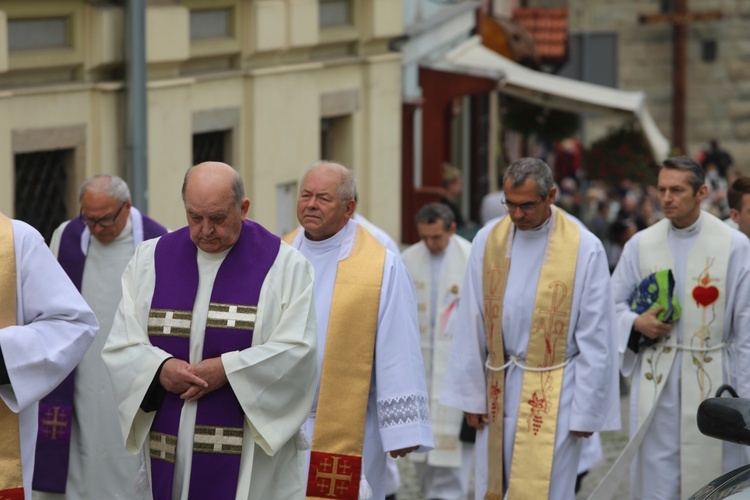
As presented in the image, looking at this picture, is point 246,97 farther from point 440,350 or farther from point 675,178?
point 675,178

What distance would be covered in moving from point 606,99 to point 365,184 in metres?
7.16

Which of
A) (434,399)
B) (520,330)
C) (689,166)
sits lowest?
(434,399)

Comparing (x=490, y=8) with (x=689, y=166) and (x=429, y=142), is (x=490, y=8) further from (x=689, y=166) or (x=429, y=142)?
(x=689, y=166)

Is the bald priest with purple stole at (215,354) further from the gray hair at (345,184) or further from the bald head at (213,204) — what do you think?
the gray hair at (345,184)

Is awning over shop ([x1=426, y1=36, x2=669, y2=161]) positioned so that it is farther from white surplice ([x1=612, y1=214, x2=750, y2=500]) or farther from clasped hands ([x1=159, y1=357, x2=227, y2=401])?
clasped hands ([x1=159, y1=357, x2=227, y2=401])

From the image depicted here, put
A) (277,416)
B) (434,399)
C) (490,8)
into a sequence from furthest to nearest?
(490,8)
(434,399)
(277,416)

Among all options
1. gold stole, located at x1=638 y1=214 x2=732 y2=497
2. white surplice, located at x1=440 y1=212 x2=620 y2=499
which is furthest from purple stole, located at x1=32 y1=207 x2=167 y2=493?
gold stole, located at x1=638 y1=214 x2=732 y2=497

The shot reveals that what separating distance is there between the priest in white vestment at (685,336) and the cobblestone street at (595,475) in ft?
6.29

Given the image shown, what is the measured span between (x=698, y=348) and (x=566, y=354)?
945 millimetres

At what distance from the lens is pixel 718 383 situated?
8.65 m

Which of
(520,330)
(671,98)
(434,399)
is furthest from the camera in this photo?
(671,98)

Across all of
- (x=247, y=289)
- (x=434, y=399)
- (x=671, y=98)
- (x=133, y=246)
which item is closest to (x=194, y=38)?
(x=434, y=399)

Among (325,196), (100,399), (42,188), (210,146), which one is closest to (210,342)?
(325,196)

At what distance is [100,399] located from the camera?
861 cm
